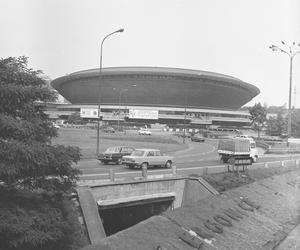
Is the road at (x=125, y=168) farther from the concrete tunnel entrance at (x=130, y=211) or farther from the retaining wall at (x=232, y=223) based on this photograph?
the retaining wall at (x=232, y=223)

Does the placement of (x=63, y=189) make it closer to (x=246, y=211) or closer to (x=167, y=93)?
(x=246, y=211)

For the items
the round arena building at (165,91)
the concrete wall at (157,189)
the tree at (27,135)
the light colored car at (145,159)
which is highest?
the round arena building at (165,91)

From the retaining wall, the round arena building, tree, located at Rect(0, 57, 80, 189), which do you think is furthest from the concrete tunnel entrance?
the round arena building

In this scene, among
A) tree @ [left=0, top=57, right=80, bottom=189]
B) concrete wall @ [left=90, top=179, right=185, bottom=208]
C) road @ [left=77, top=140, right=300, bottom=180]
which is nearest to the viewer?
tree @ [left=0, top=57, right=80, bottom=189]

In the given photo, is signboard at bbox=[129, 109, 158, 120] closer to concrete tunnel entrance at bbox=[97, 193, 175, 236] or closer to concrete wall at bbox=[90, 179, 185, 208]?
concrete wall at bbox=[90, 179, 185, 208]

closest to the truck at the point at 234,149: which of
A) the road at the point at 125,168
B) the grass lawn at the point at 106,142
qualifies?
Result: the road at the point at 125,168

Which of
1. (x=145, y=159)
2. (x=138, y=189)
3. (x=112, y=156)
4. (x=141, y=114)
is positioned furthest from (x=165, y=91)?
(x=138, y=189)
